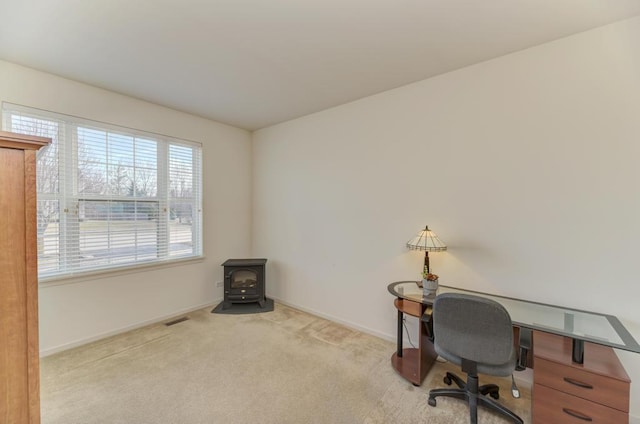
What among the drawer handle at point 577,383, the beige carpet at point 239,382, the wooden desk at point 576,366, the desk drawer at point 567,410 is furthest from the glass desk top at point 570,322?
the beige carpet at point 239,382

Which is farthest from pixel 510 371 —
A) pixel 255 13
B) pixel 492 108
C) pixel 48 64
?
pixel 48 64

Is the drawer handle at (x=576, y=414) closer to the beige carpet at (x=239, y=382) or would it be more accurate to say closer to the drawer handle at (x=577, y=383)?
the drawer handle at (x=577, y=383)

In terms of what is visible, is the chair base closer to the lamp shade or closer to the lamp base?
the lamp base

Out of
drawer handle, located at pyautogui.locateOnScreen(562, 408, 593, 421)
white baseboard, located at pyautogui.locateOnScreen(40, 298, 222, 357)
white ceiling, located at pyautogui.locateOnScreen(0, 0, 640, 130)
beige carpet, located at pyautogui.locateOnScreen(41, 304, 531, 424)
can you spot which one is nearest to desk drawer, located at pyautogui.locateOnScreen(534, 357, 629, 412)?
drawer handle, located at pyautogui.locateOnScreen(562, 408, 593, 421)

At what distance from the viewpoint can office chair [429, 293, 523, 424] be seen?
164 cm

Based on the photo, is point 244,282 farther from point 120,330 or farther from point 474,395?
point 474,395

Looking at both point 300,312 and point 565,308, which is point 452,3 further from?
point 300,312

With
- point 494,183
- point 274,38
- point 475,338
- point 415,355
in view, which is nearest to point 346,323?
point 415,355

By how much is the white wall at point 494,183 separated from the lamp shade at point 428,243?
0.71ft

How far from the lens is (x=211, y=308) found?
3908mm

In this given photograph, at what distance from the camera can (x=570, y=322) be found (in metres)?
1.82

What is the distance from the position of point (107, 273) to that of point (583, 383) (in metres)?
4.26

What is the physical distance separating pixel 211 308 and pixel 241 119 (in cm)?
284

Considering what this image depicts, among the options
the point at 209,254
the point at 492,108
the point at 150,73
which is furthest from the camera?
the point at 209,254
